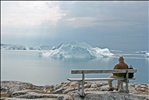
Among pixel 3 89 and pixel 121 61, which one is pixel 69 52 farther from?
pixel 121 61

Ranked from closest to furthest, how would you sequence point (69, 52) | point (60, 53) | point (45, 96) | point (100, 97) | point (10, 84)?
1. point (100, 97)
2. point (45, 96)
3. point (10, 84)
4. point (69, 52)
5. point (60, 53)

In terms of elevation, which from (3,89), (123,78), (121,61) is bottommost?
(3,89)

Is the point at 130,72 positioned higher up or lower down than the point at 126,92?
higher up

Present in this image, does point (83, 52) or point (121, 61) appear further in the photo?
point (83, 52)

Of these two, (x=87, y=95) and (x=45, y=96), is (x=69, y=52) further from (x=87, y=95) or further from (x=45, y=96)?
(x=87, y=95)

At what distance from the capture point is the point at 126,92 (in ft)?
35.2

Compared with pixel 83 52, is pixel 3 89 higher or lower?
lower

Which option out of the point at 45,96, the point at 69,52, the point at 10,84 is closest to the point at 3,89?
the point at 10,84

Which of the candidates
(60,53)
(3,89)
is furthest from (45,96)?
(60,53)

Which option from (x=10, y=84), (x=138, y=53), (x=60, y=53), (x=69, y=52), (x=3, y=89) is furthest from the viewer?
(x=138, y=53)

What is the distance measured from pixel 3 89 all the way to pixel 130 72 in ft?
40.3

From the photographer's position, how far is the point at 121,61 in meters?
11.1

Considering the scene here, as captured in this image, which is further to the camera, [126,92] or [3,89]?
[3,89]

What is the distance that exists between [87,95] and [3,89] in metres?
11.4
